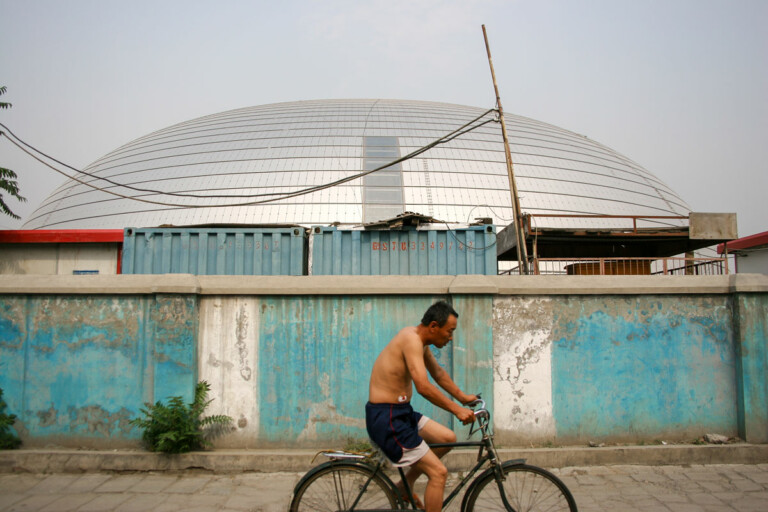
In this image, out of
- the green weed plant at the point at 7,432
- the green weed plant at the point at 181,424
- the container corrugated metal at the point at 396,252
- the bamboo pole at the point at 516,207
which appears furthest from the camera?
the container corrugated metal at the point at 396,252

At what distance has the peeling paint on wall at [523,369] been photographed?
20.2 ft

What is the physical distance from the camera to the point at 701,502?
4820mm

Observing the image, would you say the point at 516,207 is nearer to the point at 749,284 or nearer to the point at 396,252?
the point at 396,252

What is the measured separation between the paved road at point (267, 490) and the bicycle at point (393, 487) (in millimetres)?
1293

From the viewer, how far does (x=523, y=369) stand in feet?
20.5

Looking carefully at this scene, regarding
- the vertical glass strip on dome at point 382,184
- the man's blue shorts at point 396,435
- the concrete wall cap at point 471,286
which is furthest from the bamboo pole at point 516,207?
the man's blue shorts at point 396,435

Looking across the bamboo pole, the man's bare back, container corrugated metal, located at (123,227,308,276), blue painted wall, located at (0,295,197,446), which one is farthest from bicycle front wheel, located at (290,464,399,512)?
container corrugated metal, located at (123,227,308,276)

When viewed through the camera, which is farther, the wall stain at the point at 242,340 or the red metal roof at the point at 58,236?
the red metal roof at the point at 58,236

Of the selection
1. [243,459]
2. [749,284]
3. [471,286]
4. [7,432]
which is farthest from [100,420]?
[749,284]

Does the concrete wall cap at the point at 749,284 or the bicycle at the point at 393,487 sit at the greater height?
the concrete wall cap at the point at 749,284

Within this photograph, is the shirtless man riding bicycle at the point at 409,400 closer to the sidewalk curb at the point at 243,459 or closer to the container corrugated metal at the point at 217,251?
the sidewalk curb at the point at 243,459

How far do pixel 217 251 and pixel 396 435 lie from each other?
8506 mm

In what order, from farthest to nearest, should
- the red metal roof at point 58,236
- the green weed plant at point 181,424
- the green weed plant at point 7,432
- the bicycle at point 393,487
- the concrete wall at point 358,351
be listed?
the red metal roof at point 58,236
the concrete wall at point 358,351
the green weed plant at point 7,432
the green weed plant at point 181,424
the bicycle at point 393,487

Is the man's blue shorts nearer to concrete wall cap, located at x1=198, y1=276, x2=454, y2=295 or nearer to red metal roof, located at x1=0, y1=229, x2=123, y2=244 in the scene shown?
concrete wall cap, located at x1=198, y1=276, x2=454, y2=295
